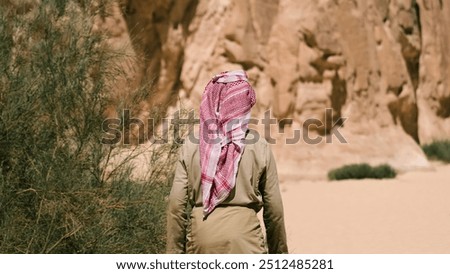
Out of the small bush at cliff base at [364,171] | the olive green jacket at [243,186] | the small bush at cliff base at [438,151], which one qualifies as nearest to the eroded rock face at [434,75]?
the small bush at cliff base at [438,151]

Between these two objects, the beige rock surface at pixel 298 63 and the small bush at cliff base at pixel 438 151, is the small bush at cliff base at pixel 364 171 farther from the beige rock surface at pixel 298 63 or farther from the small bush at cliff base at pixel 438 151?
the small bush at cliff base at pixel 438 151

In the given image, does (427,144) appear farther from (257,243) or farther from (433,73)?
(257,243)

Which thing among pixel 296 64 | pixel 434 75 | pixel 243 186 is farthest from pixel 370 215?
pixel 243 186

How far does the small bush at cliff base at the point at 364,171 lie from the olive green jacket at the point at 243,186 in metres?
11.6

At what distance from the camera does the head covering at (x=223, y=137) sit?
3236mm

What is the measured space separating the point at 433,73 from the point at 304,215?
351 inches

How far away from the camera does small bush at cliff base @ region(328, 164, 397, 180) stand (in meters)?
14.8

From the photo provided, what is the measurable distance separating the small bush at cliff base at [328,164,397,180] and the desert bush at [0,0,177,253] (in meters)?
8.05

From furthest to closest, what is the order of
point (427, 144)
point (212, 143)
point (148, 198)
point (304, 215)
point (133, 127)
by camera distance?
point (427, 144) → point (304, 215) → point (133, 127) → point (148, 198) → point (212, 143)

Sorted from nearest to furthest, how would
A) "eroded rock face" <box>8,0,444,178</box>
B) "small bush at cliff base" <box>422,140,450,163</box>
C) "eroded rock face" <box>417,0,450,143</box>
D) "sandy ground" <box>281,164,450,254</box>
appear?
1. "sandy ground" <box>281,164,450,254</box>
2. "eroded rock face" <box>8,0,444,178</box>
3. "small bush at cliff base" <box>422,140,450,163</box>
4. "eroded rock face" <box>417,0,450,143</box>

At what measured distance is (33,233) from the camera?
18.2ft

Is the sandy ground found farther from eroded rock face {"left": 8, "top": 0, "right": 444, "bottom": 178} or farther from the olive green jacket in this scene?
the olive green jacket

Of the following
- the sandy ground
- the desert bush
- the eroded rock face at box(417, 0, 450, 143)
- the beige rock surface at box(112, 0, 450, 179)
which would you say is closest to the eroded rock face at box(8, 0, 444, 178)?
the beige rock surface at box(112, 0, 450, 179)
